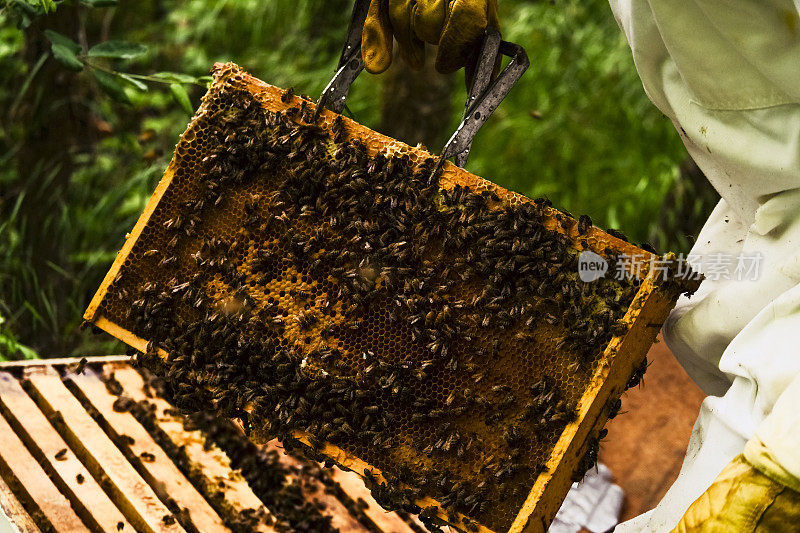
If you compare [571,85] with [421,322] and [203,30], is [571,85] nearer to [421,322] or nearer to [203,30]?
[203,30]

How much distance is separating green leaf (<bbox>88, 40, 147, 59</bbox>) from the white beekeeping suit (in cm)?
252

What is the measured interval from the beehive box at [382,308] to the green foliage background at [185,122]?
2.41 m

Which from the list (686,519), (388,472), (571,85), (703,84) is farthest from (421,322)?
(571,85)

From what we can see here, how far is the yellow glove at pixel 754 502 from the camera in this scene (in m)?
1.76

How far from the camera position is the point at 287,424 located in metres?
2.51

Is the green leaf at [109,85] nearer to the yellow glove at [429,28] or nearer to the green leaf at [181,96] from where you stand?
the green leaf at [181,96]

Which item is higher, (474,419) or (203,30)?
(203,30)

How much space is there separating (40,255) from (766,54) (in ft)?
15.1

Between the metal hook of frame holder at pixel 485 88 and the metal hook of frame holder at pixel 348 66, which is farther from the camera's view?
the metal hook of frame holder at pixel 348 66

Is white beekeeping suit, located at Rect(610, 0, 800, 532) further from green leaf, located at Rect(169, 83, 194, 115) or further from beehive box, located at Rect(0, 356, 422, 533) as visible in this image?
green leaf, located at Rect(169, 83, 194, 115)

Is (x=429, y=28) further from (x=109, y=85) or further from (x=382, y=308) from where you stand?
(x=109, y=85)
